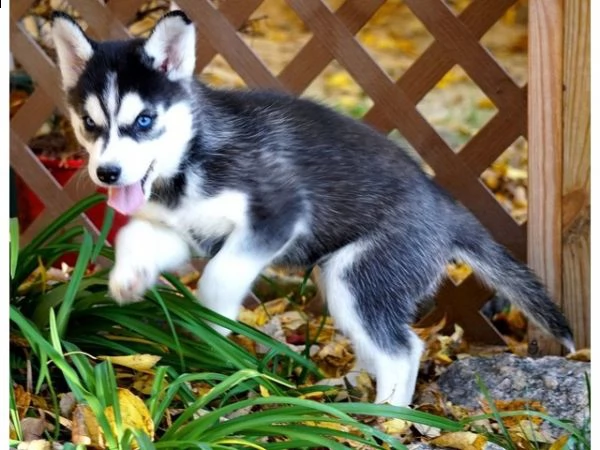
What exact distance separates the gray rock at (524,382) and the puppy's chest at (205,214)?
3.02ft

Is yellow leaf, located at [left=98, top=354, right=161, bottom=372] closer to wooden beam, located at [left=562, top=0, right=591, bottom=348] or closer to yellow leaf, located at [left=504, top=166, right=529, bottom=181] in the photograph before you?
wooden beam, located at [left=562, top=0, right=591, bottom=348]

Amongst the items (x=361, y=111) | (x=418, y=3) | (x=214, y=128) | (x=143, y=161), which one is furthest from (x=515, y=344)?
(x=361, y=111)

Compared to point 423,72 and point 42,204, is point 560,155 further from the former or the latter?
point 42,204

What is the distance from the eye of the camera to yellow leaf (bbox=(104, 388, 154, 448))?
114 inches

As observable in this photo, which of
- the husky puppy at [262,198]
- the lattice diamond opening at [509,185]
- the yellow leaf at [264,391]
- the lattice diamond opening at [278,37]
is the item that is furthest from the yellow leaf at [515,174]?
the yellow leaf at [264,391]

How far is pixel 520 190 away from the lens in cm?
623

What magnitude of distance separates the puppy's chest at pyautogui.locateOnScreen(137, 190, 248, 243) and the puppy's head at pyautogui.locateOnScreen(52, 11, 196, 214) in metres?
0.12

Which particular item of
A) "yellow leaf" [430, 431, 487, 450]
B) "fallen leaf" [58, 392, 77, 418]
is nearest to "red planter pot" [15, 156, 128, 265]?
"fallen leaf" [58, 392, 77, 418]

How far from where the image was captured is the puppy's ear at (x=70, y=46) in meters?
3.18

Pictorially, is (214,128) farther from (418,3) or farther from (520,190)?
(520,190)

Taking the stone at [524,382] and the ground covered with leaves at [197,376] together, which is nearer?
the ground covered with leaves at [197,376]

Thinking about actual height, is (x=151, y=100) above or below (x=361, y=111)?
above

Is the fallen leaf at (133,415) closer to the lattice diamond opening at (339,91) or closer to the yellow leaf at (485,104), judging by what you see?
the lattice diamond opening at (339,91)

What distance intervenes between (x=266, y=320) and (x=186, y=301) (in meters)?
0.84
